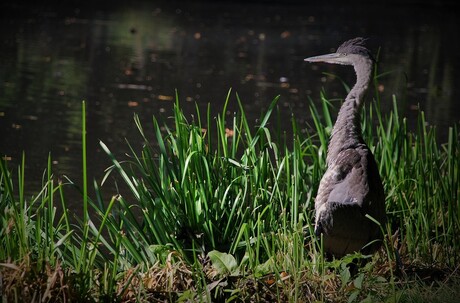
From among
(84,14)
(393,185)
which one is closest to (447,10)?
(84,14)

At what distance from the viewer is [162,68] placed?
41.4 ft

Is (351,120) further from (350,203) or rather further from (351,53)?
(350,203)

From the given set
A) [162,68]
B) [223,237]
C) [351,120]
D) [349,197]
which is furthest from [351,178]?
[162,68]

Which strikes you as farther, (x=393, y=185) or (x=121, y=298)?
(x=393, y=185)

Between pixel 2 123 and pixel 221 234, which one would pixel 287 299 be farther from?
pixel 2 123

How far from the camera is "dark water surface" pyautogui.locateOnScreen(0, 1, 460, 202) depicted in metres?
8.53

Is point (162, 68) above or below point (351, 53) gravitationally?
below

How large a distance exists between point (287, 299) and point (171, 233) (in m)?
0.88

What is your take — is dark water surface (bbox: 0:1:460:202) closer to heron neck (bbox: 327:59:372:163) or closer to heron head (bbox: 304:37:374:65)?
heron head (bbox: 304:37:374:65)

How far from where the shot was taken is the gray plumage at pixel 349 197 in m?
4.34

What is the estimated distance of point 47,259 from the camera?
3.76 meters

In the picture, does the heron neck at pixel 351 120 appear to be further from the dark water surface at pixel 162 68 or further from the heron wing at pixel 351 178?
the dark water surface at pixel 162 68

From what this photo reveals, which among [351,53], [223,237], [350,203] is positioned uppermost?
[351,53]

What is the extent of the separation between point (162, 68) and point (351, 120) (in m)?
8.14
